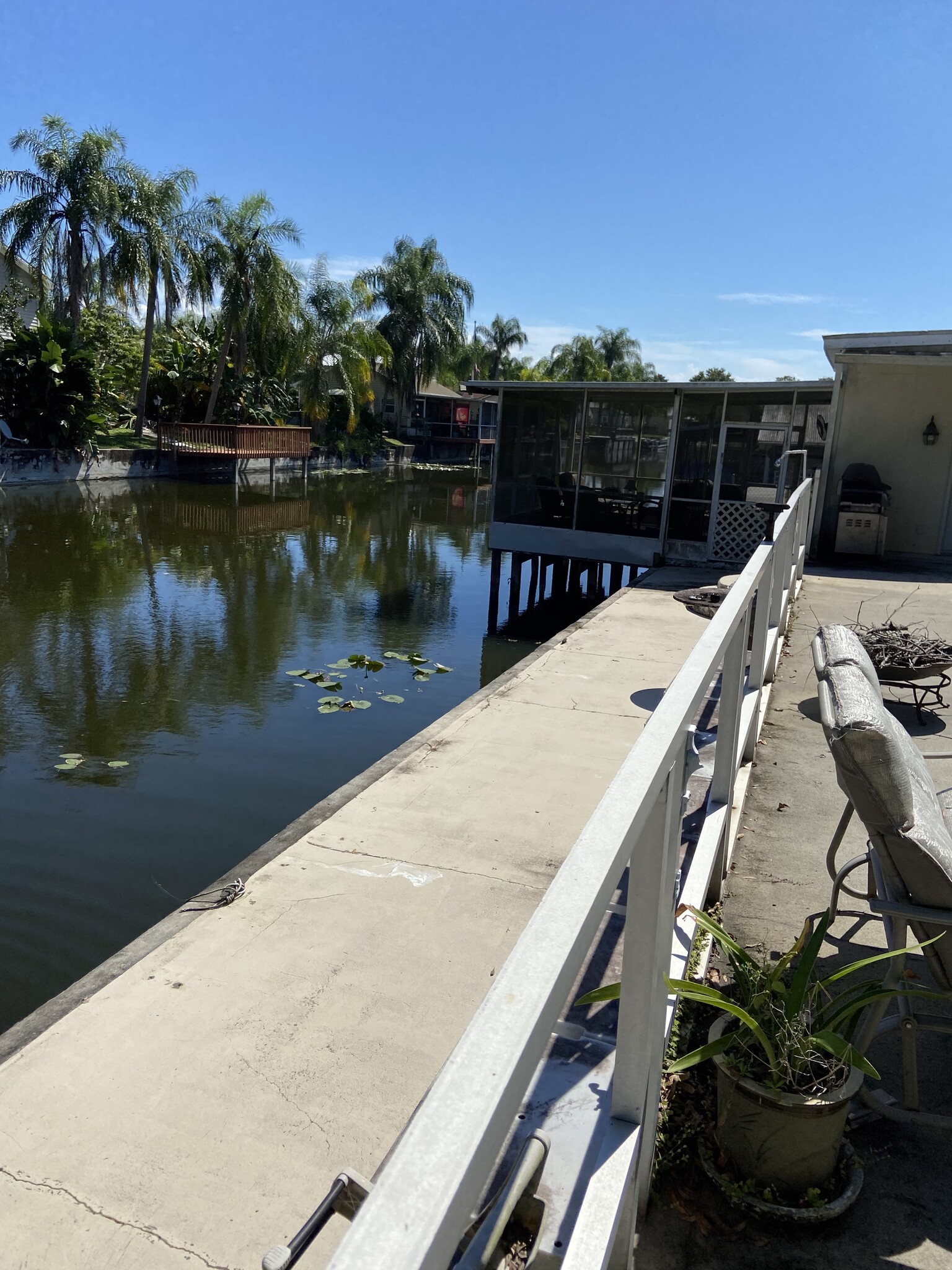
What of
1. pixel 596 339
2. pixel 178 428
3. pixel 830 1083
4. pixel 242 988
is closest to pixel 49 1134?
pixel 242 988

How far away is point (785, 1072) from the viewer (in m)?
1.91

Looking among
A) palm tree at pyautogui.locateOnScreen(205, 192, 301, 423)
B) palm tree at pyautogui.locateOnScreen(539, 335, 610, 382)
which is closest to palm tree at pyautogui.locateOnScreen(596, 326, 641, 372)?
palm tree at pyautogui.locateOnScreen(539, 335, 610, 382)

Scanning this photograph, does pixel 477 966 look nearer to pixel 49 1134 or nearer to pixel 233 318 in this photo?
pixel 49 1134

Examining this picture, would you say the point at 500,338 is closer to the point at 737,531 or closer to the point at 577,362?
the point at 577,362

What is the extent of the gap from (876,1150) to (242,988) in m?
2.50

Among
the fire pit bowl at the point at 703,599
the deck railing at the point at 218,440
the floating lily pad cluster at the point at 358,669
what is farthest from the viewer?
the deck railing at the point at 218,440

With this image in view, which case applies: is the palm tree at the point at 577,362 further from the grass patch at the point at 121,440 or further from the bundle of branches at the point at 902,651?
the bundle of branches at the point at 902,651

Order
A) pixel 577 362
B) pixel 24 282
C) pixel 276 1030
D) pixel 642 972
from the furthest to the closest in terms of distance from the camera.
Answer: pixel 577 362 → pixel 24 282 → pixel 276 1030 → pixel 642 972

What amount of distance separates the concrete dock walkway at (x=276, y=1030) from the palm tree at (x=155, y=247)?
32.3 m

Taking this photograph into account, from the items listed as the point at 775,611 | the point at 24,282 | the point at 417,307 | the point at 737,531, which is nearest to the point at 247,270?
the point at 24,282

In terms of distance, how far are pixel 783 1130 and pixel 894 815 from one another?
2.23ft

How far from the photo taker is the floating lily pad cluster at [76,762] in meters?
8.52

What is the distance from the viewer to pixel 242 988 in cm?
378

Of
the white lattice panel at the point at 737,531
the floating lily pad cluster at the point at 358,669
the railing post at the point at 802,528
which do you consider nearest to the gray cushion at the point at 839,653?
the railing post at the point at 802,528
